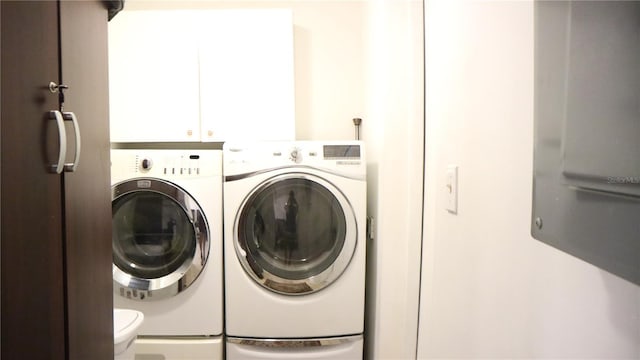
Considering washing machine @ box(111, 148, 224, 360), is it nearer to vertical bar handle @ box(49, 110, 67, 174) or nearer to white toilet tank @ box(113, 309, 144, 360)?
white toilet tank @ box(113, 309, 144, 360)

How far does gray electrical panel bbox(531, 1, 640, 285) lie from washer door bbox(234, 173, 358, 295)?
3.15 ft

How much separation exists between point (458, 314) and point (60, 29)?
1.04 m

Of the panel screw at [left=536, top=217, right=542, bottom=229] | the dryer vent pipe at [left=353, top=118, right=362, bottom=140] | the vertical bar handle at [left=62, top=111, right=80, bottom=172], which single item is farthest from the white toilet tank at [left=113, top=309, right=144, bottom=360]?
the dryer vent pipe at [left=353, top=118, right=362, bottom=140]

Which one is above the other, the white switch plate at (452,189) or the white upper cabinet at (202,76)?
the white upper cabinet at (202,76)

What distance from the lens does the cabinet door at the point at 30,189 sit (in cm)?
44

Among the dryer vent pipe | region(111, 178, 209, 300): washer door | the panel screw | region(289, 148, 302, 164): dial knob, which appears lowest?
region(111, 178, 209, 300): washer door

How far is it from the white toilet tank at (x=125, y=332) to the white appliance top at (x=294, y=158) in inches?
23.3

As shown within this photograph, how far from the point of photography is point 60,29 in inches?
21.1

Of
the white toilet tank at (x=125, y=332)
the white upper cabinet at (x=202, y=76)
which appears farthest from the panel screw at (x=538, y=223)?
the white upper cabinet at (x=202, y=76)

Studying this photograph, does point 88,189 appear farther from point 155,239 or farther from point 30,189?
point 155,239

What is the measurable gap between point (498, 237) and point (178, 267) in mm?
1202

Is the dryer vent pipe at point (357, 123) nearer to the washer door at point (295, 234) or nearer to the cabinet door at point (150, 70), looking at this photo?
the washer door at point (295, 234)

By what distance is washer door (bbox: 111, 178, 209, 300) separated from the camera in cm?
126

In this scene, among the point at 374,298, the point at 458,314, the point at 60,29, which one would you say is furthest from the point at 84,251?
the point at 374,298
